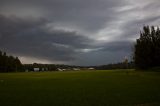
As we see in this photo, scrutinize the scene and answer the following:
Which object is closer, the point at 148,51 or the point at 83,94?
the point at 83,94

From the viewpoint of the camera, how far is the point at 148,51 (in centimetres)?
10788

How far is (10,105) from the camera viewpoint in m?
19.9

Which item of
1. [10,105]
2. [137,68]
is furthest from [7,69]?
[10,105]

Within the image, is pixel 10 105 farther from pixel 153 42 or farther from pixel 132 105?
pixel 153 42

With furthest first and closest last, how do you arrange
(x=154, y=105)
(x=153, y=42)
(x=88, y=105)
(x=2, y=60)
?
1. (x=2, y=60)
2. (x=153, y=42)
3. (x=88, y=105)
4. (x=154, y=105)

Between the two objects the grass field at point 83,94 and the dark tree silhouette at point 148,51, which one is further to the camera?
the dark tree silhouette at point 148,51

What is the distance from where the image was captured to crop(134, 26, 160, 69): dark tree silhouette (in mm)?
106625

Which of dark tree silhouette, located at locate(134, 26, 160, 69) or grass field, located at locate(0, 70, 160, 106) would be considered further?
dark tree silhouette, located at locate(134, 26, 160, 69)

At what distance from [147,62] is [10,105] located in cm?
9090

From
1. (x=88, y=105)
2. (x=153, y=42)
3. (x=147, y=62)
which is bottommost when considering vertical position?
(x=88, y=105)

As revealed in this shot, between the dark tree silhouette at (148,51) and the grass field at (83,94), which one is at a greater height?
the dark tree silhouette at (148,51)

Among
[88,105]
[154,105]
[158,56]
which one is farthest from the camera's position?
[158,56]

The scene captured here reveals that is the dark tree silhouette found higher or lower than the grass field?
higher

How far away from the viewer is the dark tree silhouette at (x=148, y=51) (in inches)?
4198
